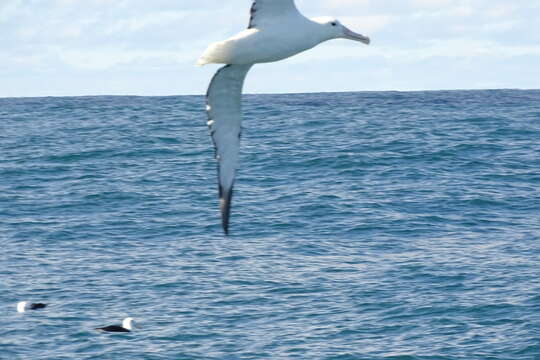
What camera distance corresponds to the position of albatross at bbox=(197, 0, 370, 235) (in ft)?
49.0

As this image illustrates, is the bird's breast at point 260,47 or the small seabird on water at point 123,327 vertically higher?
the bird's breast at point 260,47

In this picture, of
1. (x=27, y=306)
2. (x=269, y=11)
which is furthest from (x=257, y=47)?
(x=27, y=306)

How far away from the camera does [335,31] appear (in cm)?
1584

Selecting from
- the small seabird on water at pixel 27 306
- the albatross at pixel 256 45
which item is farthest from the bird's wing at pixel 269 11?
the small seabird on water at pixel 27 306

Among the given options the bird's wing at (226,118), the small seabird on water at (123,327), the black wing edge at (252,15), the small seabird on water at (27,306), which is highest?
the black wing edge at (252,15)

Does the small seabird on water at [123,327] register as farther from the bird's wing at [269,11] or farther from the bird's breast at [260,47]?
the bird's breast at [260,47]

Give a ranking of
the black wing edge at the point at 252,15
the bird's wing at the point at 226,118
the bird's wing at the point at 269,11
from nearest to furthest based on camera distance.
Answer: the bird's wing at the point at 269,11
the black wing edge at the point at 252,15
the bird's wing at the point at 226,118

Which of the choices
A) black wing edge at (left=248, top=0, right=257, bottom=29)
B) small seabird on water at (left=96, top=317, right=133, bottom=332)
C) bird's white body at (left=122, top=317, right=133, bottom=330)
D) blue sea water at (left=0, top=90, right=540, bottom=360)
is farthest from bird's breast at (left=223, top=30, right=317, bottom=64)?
bird's white body at (left=122, top=317, right=133, bottom=330)

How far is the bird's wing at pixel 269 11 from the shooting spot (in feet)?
49.5

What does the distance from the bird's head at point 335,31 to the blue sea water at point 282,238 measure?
2517 cm

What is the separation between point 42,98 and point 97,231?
72.8 meters

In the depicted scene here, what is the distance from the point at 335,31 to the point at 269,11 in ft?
3.86

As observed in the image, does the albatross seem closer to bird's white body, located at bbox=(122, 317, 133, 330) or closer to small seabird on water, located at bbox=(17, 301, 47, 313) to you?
bird's white body, located at bbox=(122, 317, 133, 330)

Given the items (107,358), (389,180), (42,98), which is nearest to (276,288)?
(107,358)
